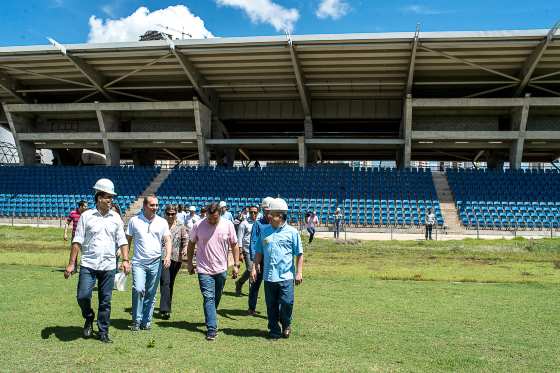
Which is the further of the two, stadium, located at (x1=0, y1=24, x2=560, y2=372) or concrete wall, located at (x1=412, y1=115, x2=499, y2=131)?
concrete wall, located at (x1=412, y1=115, x2=499, y2=131)

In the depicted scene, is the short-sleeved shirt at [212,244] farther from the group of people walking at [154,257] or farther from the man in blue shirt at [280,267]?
the man in blue shirt at [280,267]

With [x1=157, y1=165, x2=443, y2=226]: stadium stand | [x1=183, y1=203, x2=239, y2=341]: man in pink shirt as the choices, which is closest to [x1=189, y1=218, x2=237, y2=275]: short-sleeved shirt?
[x1=183, y1=203, x2=239, y2=341]: man in pink shirt

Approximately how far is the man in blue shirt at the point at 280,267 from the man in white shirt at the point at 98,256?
177 cm

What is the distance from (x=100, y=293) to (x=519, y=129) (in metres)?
30.5

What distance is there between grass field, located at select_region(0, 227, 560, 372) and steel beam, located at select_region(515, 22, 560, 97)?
17.0 m

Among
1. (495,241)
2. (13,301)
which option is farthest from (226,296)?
(495,241)

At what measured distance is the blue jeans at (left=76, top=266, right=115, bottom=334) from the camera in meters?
5.59

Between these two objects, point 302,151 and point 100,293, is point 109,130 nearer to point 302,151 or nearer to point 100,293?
point 302,151

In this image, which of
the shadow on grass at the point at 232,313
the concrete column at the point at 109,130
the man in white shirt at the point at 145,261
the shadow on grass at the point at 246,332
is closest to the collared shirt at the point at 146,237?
the man in white shirt at the point at 145,261

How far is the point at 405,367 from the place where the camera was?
483cm

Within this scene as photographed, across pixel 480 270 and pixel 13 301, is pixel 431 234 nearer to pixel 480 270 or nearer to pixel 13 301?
pixel 480 270

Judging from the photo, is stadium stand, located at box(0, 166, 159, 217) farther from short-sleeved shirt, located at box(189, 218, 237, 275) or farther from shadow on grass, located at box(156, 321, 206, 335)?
short-sleeved shirt, located at box(189, 218, 237, 275)

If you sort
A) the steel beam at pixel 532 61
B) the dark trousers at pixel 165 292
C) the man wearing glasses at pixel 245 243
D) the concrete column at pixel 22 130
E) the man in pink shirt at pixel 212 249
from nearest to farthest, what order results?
the man in pink shirt at pixel 212 249, the dark trousers at pixel 165 292, the man wearing glasses at pixel 245 243, the steel beam at pixel 532 61, the concrete column at pixel 22 130

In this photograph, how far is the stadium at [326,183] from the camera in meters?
5.66
